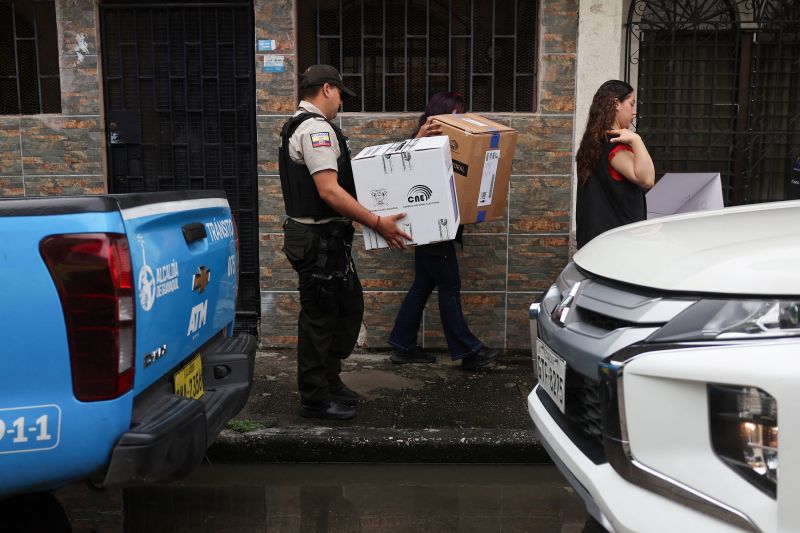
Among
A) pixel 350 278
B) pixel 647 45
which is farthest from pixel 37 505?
pixel 647 45

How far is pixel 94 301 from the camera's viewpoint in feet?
6.89

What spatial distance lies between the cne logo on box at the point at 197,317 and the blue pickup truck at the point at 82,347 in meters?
0.34

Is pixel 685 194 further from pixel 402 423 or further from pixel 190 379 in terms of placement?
pixel 190 379

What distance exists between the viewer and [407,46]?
542 centimetres

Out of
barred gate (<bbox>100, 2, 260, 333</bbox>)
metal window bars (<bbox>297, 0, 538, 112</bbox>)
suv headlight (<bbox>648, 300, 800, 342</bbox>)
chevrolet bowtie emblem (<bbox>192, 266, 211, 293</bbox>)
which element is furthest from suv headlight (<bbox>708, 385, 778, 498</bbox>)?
barred gate (<bbox>100, 2, 260, 333</bbox>)

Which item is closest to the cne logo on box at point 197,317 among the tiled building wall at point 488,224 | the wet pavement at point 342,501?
the wet pavement at point 342,501

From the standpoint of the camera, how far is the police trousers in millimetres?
3902

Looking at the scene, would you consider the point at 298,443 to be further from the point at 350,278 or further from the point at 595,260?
the point at 595,260

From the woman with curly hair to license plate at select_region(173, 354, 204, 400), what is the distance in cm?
238

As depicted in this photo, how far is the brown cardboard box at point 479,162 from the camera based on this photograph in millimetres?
4227

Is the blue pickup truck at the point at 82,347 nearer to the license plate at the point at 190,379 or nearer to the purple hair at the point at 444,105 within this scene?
the license plate at the point at 190,379

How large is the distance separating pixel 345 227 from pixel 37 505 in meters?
2.01

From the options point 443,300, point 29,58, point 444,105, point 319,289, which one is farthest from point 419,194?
point 29,58

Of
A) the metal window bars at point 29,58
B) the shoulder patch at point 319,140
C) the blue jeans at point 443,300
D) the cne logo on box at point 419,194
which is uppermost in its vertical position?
the metal window bars at point 29,58
